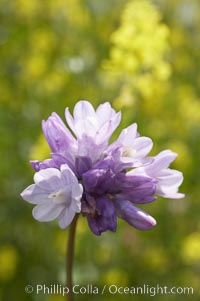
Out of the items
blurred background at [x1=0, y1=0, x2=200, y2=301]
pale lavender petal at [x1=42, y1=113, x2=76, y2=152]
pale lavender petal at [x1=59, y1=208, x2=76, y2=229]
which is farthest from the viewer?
blurred background at [x1=0, y1=0, x2=200, y2=301]

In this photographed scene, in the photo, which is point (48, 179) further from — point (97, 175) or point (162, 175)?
point (162, 175)

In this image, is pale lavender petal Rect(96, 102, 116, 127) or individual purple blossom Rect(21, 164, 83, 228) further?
pale lavender petal Rect(96, 102, 116, 127)

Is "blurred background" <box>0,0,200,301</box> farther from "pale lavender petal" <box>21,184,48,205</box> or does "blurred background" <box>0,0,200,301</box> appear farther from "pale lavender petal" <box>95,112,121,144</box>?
"pale lavender petal" <box>21,184,48,205</box>

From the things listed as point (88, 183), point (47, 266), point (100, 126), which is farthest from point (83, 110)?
point (47, 266)

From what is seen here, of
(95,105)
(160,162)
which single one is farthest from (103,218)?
(95,105)

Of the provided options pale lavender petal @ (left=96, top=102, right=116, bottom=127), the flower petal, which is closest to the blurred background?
pale lavender petal @ (left=96, top=102, right=116, bottom=127)

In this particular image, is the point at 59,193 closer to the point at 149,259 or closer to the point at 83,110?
the point at 83,110

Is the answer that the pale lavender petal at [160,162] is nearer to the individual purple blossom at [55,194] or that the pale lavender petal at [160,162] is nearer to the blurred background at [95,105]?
the individual purple blossom at [55,194]
